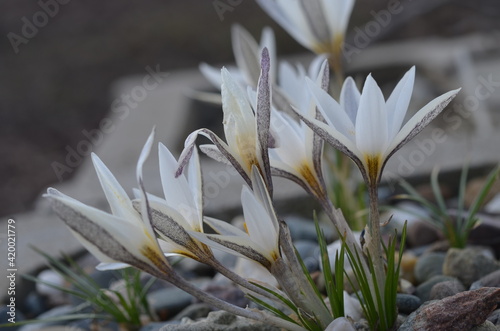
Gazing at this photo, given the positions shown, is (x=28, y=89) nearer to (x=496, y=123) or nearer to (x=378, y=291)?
(x=496, y=123)

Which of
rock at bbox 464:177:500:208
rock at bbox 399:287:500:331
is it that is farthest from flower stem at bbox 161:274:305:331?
rock at bbox 464:177:500:208

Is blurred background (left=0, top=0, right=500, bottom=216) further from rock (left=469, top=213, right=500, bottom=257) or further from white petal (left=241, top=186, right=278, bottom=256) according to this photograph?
white petal (left=241, top=186, right=278, bottom=256)

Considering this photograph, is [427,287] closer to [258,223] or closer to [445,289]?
[445,289]

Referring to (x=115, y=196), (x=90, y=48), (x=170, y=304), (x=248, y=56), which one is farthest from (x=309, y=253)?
(x=90, y=48)

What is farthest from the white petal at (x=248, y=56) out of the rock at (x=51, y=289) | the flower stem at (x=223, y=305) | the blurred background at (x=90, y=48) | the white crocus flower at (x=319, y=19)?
the blurred background at (x=90, y=48)

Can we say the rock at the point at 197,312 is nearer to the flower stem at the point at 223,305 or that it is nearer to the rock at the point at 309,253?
the rock at the point at 309,253
